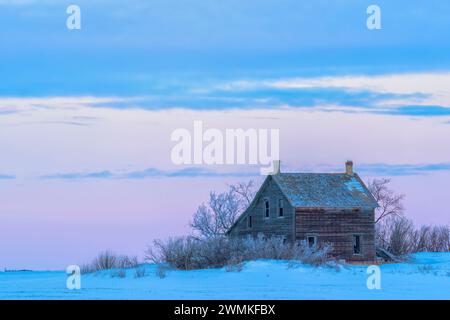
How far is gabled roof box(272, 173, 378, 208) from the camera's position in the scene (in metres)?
54.8

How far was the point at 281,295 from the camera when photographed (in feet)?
107

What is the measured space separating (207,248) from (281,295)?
599 inches

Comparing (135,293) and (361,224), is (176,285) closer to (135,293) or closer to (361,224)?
(135,293)

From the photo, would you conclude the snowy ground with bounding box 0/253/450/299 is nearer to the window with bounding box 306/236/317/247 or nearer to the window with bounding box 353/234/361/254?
the window with bounding box 306/236/317/247

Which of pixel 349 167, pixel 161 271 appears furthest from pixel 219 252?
pixel 349 167

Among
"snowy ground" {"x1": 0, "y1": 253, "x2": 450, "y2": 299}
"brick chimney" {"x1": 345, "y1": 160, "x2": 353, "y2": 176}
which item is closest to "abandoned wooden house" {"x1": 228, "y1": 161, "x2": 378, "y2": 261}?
"brick chimney" {"x1": 345, "y1": 160, "x2": 353, "y2": 176}

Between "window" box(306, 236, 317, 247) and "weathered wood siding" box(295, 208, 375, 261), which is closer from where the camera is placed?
"window" box(306, 236, 317, 247)

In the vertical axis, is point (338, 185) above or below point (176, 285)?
above

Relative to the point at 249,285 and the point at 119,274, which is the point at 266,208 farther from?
the point at 249,285

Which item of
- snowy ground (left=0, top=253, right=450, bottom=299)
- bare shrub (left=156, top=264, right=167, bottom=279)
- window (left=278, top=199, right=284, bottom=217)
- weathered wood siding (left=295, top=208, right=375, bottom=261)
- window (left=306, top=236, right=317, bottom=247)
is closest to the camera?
snowy ground (left=0, top=253, right=450, bottom=299)
